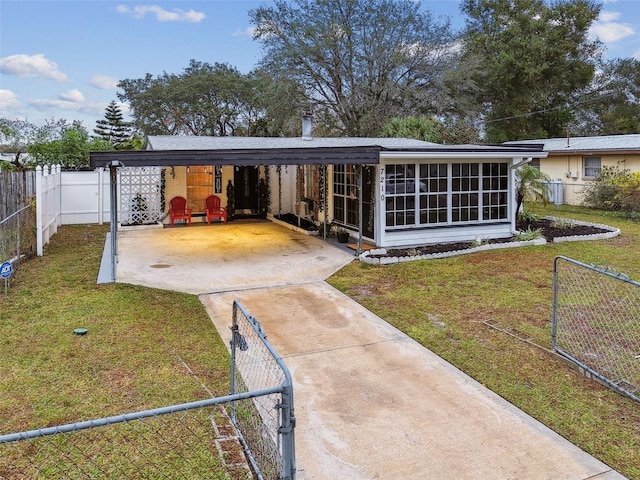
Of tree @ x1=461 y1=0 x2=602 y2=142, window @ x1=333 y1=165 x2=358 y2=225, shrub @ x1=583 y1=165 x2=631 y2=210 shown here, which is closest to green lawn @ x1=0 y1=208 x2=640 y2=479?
window @ x1=333 y1=165 x2=358 y2=225

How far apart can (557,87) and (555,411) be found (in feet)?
112

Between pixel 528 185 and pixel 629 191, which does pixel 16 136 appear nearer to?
pixel 528 185

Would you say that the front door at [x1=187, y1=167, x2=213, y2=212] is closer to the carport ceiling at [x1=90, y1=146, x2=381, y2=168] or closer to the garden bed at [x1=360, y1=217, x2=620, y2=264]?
the carport ceiling at [x1=90, y1=146, x2=381, y2=168]

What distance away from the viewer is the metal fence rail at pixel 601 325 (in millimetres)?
4859

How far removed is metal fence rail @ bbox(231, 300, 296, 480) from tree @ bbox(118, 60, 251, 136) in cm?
3501

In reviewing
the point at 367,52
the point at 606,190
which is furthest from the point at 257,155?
the point at 367,52

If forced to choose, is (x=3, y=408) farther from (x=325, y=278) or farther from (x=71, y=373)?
(x=325, y=278)

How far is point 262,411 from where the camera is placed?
4.09 metres

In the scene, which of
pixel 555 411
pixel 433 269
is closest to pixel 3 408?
pixel 555 411

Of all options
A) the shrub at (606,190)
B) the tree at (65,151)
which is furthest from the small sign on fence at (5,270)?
the shrub at (606,190)

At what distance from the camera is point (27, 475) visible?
322 centimetres

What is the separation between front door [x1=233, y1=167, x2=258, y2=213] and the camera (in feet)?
56.5

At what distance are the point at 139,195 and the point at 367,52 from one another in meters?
17.6

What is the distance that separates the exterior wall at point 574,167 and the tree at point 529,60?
8.89 metres
